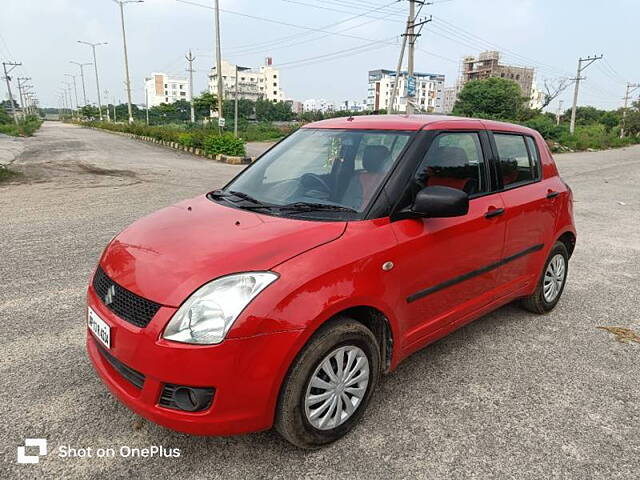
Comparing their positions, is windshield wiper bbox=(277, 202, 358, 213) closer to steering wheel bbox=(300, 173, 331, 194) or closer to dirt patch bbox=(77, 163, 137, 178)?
steering wheel bbox=(300, 173, 331, 194)

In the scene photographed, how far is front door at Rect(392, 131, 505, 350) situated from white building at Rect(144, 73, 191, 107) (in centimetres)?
13509

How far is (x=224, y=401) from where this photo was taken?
2016 millimetres

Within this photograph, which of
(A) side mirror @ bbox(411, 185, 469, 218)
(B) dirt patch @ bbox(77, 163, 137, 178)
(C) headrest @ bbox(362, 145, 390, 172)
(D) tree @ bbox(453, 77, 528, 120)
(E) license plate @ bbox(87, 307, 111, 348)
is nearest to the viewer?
(E) license plate @ bbox(87, 307, 111, 348)

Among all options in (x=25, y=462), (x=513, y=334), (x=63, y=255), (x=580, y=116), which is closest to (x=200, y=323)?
(x=25, y=462)

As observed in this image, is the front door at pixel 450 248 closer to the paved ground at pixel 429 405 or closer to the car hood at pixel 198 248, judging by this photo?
the paved ground at pixel 429 405

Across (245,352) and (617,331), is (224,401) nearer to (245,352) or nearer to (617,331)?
(245,352)

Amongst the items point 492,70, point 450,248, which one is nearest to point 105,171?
point 450,248

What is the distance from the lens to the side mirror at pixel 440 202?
2.48m

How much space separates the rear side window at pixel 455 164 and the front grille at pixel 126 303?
1.66 meters

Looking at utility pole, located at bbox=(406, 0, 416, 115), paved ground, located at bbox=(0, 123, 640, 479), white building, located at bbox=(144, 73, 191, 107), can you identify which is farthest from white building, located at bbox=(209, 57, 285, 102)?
paved ground, located at bbox=(0, 123, 640, 479)

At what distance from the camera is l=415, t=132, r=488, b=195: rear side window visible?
9.39ft

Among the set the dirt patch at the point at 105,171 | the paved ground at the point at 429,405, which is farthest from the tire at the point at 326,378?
the dirt patch at the point at 105,171

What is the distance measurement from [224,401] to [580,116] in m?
89.3

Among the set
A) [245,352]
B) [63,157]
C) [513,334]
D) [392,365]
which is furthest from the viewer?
[63,157]
